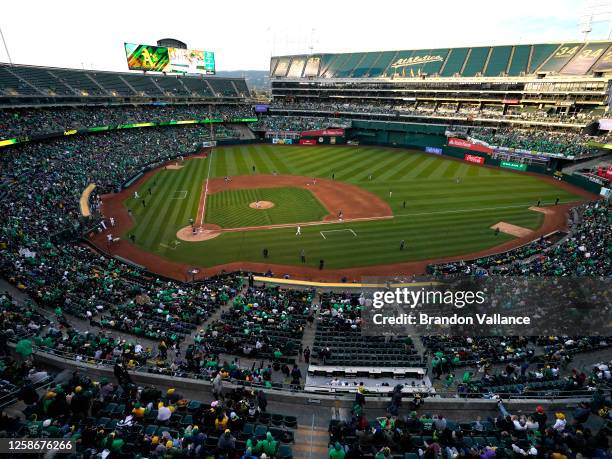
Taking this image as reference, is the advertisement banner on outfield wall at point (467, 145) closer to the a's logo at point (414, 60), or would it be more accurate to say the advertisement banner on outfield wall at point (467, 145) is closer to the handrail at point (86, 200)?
the a's logo at point (414, 60)

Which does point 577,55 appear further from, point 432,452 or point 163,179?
point 432,452

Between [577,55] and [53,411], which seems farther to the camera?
[577,55]

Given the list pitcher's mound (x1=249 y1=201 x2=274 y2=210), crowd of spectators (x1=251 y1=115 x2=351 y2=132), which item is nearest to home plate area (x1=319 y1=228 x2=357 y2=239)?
pitcher's mound (x1=249 y1=201 x2=274 y2=210)

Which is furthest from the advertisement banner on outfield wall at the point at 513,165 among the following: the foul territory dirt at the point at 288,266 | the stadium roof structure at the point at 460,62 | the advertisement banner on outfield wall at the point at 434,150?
the stadium roof structure at the point at 460,62

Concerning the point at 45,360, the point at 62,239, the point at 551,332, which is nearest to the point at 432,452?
the point at 551,332

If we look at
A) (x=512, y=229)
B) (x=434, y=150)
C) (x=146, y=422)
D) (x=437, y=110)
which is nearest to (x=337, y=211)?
(x=512, y=229)

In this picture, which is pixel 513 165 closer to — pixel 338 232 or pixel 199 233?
pixel 338 232
